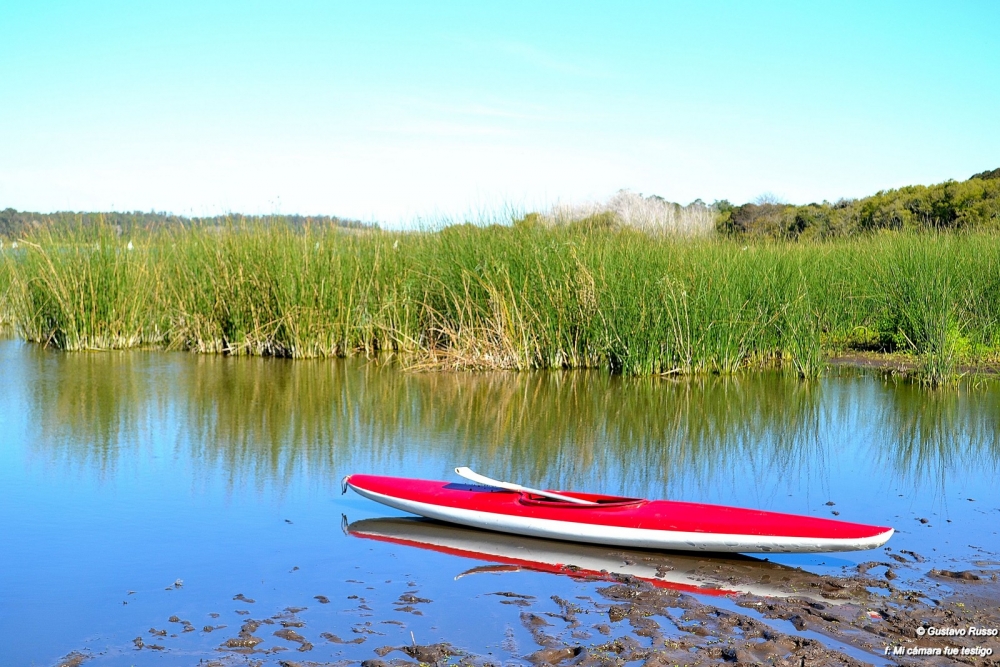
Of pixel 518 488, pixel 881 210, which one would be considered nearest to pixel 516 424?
pixel 518 488

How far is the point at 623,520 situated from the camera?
17.1 feet

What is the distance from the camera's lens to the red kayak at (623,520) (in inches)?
192

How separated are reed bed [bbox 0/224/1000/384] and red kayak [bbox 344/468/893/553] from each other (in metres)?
5.67

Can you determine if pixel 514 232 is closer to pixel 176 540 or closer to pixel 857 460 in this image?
pixel 857 460

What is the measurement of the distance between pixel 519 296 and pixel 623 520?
21.6 feet

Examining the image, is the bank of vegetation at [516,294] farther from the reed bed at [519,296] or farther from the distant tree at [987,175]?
the distant tree at [987,175]

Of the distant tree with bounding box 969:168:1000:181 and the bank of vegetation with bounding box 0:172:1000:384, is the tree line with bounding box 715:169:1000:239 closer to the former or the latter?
the distant tree with bounding box 969:168:1000:181

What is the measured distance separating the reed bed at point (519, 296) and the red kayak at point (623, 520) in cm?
567

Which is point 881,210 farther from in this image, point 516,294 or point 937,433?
point 937,433

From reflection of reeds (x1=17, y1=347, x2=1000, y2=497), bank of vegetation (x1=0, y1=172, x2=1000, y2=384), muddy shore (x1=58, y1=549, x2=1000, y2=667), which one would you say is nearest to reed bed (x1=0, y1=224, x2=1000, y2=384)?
bank of vegetation (x1=0, y1=172, x2=1000, y2=384)

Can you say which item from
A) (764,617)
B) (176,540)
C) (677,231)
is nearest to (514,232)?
(677,231)

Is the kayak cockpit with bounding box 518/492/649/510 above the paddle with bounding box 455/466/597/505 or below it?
below

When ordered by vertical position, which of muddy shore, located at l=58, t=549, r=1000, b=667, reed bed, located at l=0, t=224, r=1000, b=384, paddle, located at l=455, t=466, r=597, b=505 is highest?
reed bed, located at l=0, t=224, r=1000, b=384

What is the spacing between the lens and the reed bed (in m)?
11.2
